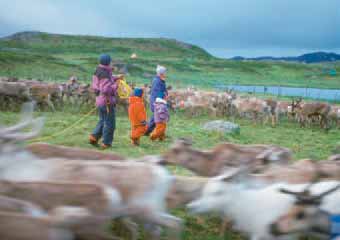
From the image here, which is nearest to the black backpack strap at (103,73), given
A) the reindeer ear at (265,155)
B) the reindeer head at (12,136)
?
the reindeer ear at (265,155)

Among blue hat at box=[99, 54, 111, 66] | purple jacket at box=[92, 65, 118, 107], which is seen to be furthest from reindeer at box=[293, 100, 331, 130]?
blue hat at box=[99, 54, 111, 66]

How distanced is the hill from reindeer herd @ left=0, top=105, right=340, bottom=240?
32.1 m

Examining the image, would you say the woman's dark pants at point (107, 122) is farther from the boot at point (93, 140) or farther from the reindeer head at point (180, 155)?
the reindeer head at point (180, 155)

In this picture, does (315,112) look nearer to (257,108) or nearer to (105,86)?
(257,108)

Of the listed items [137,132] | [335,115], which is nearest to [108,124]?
[137,132]

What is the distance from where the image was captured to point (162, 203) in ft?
17.0

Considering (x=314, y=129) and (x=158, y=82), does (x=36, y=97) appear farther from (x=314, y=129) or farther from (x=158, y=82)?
(x=314, y=129)

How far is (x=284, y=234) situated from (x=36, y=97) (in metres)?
14.3

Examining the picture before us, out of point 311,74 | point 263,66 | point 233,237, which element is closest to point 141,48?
point 263,66

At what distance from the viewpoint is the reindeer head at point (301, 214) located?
5.12 metres

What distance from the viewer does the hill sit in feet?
169

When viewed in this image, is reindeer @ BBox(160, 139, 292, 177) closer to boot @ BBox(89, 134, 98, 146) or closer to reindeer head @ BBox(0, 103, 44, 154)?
reindeer head @ BBox(0, 103, 44, 154)

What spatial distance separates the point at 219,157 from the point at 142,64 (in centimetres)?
6229

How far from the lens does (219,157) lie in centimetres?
765
